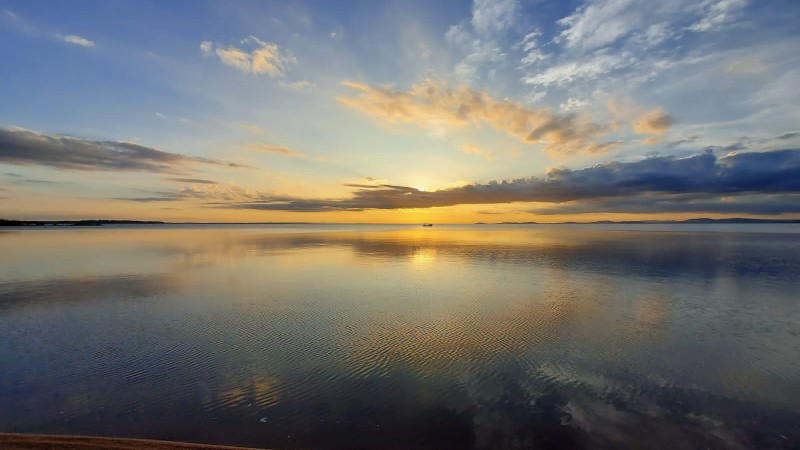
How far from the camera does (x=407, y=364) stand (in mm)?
14703

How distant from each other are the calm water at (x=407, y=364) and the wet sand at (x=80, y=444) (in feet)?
3.89

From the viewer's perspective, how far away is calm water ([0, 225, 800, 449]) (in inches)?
407

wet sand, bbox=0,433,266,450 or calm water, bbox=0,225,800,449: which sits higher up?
wet sand, bbox=0,433,266,450

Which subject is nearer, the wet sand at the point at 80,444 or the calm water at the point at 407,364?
the wet sand at the point at 80,444

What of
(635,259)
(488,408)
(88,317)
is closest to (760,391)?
(488,408)

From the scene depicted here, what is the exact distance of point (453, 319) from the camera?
69.7ft

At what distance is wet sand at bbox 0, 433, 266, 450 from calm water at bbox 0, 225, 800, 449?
1.18 meters

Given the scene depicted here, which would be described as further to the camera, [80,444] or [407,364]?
[407,364]

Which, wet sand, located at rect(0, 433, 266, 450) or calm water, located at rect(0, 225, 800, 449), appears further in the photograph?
calm water, located at rect(0, 225, 800, 449)

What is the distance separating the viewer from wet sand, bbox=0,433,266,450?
8.25 metres

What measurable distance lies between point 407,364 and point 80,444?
31.6 feet

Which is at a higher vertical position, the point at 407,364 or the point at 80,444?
the point at 80,444

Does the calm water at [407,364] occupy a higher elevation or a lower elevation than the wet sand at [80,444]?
lower

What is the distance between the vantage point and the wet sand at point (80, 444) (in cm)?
825
